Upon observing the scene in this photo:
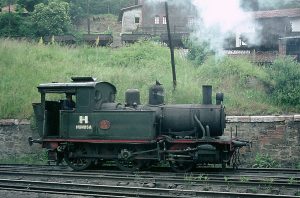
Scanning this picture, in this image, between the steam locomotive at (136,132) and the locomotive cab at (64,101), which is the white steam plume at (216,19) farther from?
the locomotive cab at (64,101)

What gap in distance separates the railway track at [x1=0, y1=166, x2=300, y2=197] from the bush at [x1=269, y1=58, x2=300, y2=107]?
15.0 feet

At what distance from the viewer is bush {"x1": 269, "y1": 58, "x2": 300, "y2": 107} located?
1543 cm

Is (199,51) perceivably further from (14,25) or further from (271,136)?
(14,25)

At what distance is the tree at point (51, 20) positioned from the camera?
1315 inches

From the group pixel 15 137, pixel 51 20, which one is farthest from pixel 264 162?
pixel 51 20

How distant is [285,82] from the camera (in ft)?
54.3

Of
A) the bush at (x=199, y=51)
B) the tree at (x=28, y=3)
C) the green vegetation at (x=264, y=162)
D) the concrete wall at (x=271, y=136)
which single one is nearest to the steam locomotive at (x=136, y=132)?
the green vegetation at (x=264, y=162)

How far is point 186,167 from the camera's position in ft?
38.0

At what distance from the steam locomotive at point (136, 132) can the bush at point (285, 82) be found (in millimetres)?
4858

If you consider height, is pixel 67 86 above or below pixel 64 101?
above

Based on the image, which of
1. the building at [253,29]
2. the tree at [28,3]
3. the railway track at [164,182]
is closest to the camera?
the railway track at [164,182]

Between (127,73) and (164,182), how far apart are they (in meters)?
9.59

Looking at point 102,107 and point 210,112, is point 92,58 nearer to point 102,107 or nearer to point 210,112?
point 102,107

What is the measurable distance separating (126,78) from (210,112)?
297 inches
